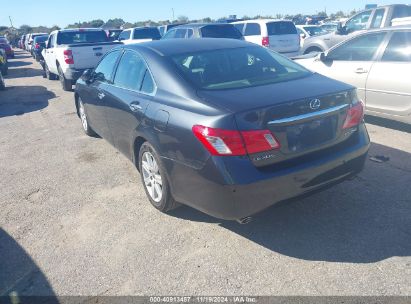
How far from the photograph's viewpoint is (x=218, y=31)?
11.8 meters

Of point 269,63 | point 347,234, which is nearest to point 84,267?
point 347,234

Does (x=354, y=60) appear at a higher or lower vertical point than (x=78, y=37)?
higher

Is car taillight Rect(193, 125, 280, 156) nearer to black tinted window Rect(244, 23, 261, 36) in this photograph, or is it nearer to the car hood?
the car hood

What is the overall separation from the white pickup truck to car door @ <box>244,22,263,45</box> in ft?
16.0

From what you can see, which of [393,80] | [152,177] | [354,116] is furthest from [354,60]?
A: [152,177]

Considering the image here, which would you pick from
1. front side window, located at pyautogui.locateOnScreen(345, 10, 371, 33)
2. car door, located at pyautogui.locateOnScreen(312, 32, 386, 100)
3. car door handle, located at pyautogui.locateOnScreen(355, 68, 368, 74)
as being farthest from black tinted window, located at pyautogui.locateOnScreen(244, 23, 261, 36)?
car door handle, located at pyautogui.locateOnScreen(355, 68, 368, 74)

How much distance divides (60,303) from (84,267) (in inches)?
15.9

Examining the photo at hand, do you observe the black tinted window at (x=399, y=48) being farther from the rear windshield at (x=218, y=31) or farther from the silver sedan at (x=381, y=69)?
the rear windshield at (x=218, y=31)

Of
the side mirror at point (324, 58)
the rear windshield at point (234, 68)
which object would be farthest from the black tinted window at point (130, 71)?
the side mirror at point (324, 58)

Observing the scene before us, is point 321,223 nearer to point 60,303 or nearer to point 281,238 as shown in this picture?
point 281,238

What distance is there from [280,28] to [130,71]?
10430 millimetres

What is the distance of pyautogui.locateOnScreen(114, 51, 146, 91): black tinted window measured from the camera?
394 cm

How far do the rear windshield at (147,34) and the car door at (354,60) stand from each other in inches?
415

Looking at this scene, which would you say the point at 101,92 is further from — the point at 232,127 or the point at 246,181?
the point at 246,181
